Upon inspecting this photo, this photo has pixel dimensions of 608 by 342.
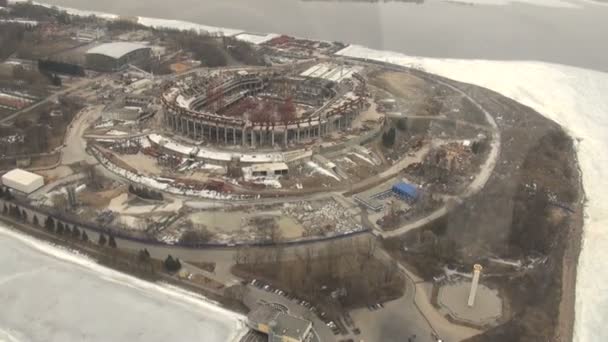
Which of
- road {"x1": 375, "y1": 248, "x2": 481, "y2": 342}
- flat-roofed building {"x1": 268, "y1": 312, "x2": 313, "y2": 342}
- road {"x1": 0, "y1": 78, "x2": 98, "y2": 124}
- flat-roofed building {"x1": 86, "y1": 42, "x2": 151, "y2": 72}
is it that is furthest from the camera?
flat-roofed building {"x1": 86, "y1": 42, "x2": 151, "y2": 72}

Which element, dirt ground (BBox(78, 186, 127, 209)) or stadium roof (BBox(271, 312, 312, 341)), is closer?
stadium roof (BBox(271, 312, 312, 341))

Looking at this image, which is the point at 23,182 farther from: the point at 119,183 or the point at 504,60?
the point at 504,60

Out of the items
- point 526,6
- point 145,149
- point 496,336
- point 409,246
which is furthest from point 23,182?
point 526,6

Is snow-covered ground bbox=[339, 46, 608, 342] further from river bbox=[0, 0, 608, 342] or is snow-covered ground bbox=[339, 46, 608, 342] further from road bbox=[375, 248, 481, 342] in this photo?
road bbox=[375, 248, 481, 342]

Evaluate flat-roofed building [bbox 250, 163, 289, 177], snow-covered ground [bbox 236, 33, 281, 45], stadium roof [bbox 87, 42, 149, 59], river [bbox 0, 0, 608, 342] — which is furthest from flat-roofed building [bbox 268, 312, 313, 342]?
snow-covered ground [bbox 236, 33, 281, 45]

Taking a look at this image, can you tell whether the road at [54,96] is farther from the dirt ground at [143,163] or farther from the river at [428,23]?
Result: the river at [428,23]

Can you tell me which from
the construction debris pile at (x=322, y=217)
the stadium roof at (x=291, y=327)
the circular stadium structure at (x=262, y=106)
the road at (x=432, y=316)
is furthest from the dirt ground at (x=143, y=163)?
the road at (x=432, y=316)

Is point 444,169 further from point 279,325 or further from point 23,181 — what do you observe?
point 23,181
